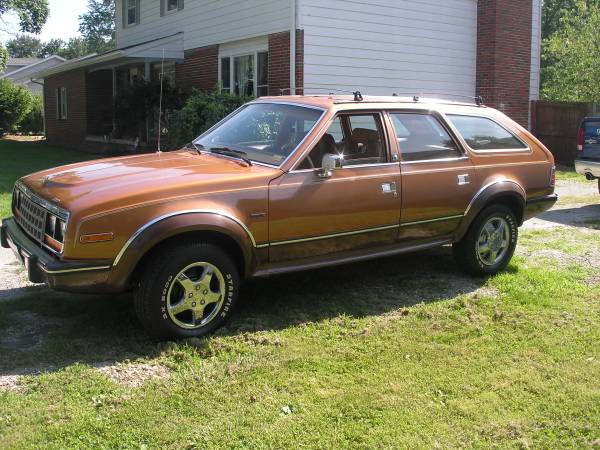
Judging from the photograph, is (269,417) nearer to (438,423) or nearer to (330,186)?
(438,423)

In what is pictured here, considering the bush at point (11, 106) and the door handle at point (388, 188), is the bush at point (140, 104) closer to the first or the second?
the door handle at point (388, 188)

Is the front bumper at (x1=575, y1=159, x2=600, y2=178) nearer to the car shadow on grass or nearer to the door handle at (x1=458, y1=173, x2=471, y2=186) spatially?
the car shadow on grass

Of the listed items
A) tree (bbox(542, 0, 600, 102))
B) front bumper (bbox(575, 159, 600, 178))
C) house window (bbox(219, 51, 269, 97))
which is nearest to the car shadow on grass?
front bumper (bbox(575, 159, 600, 178))

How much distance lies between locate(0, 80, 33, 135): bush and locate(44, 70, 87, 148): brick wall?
6.04 m

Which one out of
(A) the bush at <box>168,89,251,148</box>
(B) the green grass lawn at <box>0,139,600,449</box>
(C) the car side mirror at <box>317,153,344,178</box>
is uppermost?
(A) the bush at <box>168,89,251,148</box>

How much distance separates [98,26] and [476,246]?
288ft

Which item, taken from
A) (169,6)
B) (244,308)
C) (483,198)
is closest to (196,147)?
(244,308)

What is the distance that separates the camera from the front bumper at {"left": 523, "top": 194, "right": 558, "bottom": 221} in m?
6.38

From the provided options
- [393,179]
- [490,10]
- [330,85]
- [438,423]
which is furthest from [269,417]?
[490,10]

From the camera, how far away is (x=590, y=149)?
10469mm

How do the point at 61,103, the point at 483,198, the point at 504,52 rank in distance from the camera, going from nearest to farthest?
1. the point at 483,198
2. the point at 504,52
3. the point at 61,103

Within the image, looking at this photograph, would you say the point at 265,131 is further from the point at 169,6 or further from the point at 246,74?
A: the point at 169,6

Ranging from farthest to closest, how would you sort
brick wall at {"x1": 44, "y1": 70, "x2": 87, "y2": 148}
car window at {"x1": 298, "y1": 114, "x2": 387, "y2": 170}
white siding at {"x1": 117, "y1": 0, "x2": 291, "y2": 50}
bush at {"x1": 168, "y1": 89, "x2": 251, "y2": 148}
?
brick wall at {"x1": 44, "y1": 70, "x2": 87, "y2": 148} → white siding at {"x1": 117, "y1": 0, "x2": 291, "y2": 50} → bush at {"x1": 168, "y1": 89, "x2": 251, "y2": 148} → car window at {"x1": 298, "y1": 114, "x2": 387, "y2": 170}

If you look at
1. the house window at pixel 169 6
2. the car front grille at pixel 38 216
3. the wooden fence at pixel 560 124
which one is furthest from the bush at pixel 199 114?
the wooden fence at pixel 560 124
